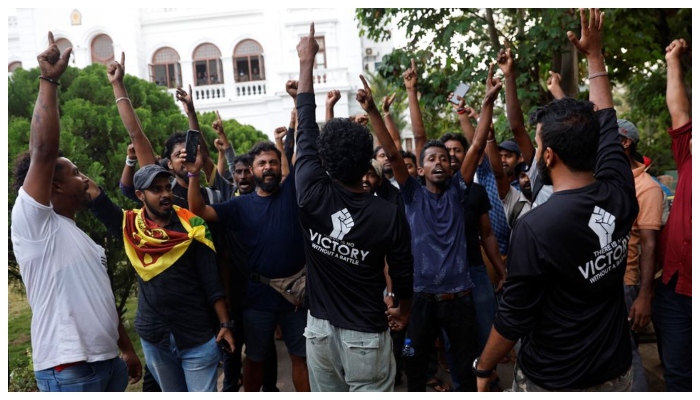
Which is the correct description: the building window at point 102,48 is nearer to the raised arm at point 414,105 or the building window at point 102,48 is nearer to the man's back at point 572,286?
the raised arm at point 414,105

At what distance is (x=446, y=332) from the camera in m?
4.00

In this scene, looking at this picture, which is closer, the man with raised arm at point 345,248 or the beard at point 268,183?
the man with raised arm at point 345,248

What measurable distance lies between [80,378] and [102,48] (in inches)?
1010

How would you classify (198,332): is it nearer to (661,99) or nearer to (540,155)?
(540,155)

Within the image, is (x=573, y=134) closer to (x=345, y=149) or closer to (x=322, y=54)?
(x=345, y=149)

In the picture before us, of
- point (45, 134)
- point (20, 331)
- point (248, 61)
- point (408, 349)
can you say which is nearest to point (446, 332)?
point (408, 349)

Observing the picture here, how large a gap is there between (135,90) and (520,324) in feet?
19.8

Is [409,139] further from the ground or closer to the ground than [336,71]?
closer to the ground

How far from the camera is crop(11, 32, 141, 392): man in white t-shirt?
2451 millimetres

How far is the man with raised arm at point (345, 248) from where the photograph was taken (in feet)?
9.07

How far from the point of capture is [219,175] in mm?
4977

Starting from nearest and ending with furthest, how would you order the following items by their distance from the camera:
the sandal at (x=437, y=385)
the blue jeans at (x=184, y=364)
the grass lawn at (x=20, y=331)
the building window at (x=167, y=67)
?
the blue jeans at (x=184, y=364), the sandal at (x=437, y=385), the grass lawn at (x=20, y=331), the building window at (x=167, y=67)

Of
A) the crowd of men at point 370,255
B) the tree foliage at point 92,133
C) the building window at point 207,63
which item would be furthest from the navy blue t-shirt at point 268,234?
the building window at point 207,63

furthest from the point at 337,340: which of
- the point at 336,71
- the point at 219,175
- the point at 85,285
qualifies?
the point at 336,71
